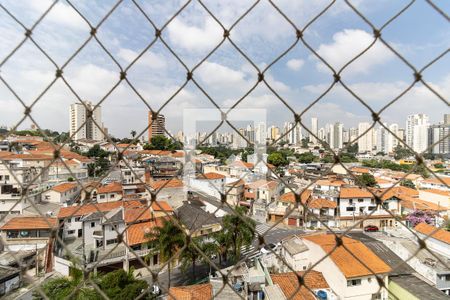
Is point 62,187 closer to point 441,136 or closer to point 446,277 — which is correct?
point 446,277

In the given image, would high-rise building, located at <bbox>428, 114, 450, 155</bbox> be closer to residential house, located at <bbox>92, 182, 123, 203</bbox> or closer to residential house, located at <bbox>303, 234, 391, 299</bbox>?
residential house, located at <bbox>303, 234, 391, 299</bbox>

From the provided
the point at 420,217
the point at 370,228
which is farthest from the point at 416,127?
the point at 370,228

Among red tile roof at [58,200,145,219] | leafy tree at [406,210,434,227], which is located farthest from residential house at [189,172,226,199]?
leafy tree at [406,210,434,227]

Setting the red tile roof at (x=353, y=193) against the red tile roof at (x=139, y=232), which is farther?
the red tile roof at (x=353, y=193)

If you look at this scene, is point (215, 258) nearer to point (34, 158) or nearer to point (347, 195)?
point (347, 195)

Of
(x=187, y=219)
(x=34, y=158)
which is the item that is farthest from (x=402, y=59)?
(x=34, y=158)

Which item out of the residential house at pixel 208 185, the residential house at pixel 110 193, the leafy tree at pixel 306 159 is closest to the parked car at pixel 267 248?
the residential house at pixel 208 185

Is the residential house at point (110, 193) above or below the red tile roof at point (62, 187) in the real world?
below

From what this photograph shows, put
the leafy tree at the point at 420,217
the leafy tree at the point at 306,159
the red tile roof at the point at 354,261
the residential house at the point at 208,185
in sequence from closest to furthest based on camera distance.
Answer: the residential house at the point at 208,185 → the red tile roof at the point at 354,261 → the leafy tree at the point at 420,217 → the leafy tree at the point at 306,159

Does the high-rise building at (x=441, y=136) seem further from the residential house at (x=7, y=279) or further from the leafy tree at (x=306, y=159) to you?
the leafy tree at (x=306, y=159)
